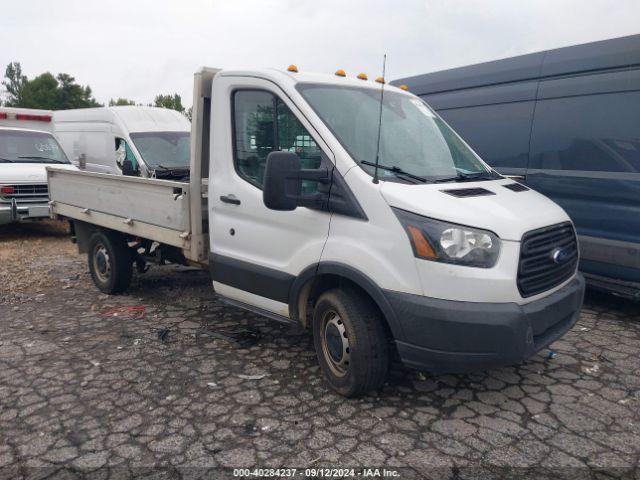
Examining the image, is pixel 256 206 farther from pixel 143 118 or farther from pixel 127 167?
pixel 143 118

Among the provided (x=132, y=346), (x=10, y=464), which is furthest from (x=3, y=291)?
(x=10, y=464)

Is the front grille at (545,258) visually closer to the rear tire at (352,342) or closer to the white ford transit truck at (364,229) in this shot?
the white ford transit truck at (364,229)

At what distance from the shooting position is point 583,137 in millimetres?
5117

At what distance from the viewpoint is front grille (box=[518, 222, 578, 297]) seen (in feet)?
10.6

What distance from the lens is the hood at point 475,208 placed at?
314 cm

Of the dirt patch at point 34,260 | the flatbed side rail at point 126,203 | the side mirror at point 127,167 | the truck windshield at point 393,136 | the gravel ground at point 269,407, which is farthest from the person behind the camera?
the side mirror at point 127,167

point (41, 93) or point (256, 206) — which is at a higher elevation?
point (41, 93)

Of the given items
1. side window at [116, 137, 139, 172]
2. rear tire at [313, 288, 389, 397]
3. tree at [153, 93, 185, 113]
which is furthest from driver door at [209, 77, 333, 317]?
tree at [153, 93, 185, 113]

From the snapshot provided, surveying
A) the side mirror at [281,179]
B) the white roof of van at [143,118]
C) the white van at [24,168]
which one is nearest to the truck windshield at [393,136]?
the side mirror at [281,179]

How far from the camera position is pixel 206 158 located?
460cm

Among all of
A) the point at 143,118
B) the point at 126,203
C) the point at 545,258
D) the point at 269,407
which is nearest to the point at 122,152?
the point at 143,118

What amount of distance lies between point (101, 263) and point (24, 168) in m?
4.49

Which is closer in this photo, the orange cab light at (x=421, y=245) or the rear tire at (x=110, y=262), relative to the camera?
the orange cab light at (x=421, y=245)

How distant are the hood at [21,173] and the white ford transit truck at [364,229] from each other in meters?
5.77
